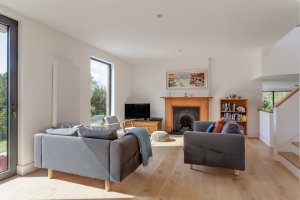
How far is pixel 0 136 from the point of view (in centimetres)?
287

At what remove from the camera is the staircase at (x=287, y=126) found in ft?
12.0

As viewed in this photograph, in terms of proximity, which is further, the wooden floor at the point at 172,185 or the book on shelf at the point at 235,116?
the book on shelf at the point at 235,116

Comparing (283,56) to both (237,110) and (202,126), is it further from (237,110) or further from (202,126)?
(202,126)

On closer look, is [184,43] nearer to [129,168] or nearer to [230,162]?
[230,162]

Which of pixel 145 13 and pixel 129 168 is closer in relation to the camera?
pixel 129 168

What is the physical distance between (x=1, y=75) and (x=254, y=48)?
5455 mm

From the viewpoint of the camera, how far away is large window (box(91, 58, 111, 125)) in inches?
200

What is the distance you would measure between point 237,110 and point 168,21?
3.88 metres

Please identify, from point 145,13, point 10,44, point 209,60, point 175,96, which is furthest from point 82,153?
point 209,60

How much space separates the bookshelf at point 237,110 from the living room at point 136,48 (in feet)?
2.32

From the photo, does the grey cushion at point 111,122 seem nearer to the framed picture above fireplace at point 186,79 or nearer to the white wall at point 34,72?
the white wall at point 34,72

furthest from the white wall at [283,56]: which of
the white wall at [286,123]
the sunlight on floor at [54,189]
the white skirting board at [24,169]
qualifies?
the white skirting board at [24,169]

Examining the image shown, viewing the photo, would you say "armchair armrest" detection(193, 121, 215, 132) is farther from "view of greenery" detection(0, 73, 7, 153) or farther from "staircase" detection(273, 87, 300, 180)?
"view of greenery" detection(0, 73, 7, 153)

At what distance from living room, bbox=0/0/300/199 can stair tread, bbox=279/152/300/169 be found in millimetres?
206
